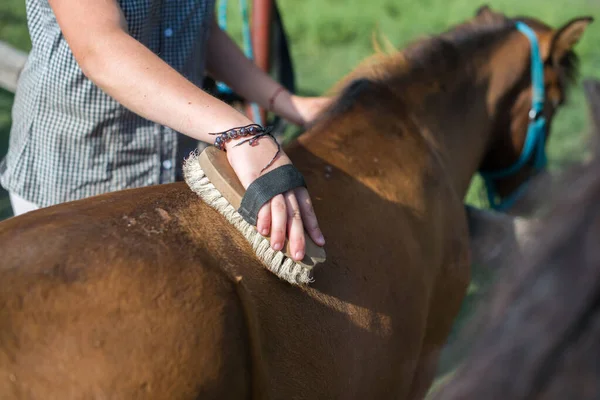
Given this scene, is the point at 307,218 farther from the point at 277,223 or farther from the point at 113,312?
the point at 113,312

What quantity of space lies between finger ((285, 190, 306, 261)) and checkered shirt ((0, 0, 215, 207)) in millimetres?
589

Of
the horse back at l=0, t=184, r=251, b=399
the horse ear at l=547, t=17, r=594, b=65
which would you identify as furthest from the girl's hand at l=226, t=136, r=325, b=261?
the horse ear at l=547, t=17, r=594, b=65

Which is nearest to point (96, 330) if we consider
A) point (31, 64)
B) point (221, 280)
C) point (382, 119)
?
point (221, 280)

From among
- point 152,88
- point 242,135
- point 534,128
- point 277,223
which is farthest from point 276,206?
point 534,128

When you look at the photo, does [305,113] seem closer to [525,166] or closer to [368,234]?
[368,234]

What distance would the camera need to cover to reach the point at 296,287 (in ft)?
4.55

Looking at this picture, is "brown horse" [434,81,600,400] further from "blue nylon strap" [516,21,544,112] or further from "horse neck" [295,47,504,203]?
"blue nylon strap" [516,21,544,112]

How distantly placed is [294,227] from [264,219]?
63mm

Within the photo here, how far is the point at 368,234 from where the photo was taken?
1.63 m

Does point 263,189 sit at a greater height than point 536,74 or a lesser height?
greater

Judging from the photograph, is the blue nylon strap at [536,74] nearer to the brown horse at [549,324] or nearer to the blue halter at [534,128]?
the blue halter at [534,128]

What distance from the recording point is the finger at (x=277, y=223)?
1284 millimetres

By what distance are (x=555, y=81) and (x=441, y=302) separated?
113 centimetres

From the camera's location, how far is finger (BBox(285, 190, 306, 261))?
1.30m
